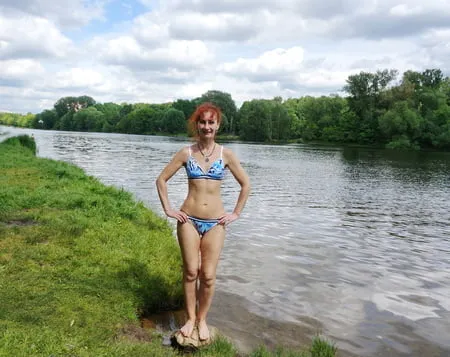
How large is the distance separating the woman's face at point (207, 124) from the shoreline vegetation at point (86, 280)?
2781 mm

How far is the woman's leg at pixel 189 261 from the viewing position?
5.95 m

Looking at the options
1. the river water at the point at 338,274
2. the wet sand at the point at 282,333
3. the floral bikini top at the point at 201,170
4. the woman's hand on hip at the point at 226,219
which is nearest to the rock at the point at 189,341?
the wet sand at the point at 282,333

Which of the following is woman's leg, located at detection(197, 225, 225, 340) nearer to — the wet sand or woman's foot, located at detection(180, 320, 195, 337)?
woman's foot, located at detection(180, 320, 195, 337)

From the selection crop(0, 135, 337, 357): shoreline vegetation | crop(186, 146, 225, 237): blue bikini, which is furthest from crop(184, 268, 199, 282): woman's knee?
crop(0, 135, 337, 357): shoreline vegetation

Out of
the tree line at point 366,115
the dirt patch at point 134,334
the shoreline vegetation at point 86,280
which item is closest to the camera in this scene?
the shoreline vegetation at point 86,280

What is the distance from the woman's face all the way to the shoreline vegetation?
9.12 feet

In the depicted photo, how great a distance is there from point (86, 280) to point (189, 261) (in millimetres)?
2298

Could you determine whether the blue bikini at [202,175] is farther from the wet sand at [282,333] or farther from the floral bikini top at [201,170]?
the wet sand at [282,333]

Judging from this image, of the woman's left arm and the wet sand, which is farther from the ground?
the woman's left arm

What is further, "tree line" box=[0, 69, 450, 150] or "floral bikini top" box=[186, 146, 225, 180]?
"tree line" box=[0, 69, 450, 150]

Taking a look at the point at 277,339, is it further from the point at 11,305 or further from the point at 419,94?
the point at 419,94

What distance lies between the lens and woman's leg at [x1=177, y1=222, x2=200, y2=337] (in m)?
5.95

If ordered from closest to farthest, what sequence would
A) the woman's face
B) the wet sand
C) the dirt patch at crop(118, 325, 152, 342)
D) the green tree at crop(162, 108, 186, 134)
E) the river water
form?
the dirt patch at crop(118, 325, 152, 342), the woman's face, the wet sand, the river water, the green tree at crop(162, 108, 186, 134)

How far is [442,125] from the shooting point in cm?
9188
